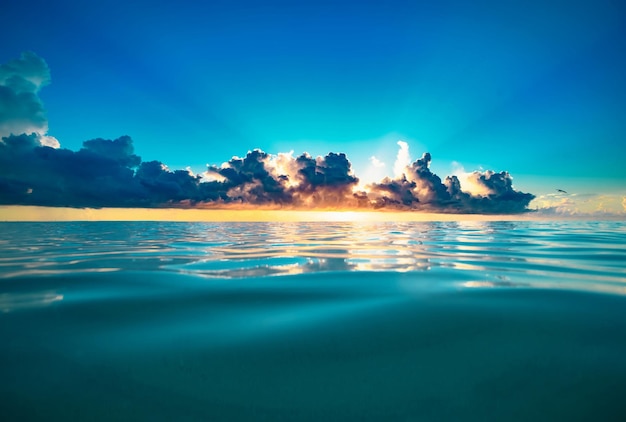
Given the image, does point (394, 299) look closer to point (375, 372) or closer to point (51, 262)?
point (375, 372)

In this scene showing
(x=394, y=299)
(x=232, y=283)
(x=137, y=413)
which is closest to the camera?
(x=137, y=413)

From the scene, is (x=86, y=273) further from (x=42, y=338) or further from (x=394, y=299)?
(x=394, y=299)

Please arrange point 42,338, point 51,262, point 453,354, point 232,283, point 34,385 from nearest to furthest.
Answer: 1. point 34,385
2. point 453,354
3. point 42,338
4. point 232,283
5. point 51,262

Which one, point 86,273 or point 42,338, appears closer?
point 42,338

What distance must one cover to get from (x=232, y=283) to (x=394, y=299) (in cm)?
322

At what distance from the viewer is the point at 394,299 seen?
15.5 feet

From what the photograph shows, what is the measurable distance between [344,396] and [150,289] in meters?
4.71

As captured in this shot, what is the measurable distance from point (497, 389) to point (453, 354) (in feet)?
1.84

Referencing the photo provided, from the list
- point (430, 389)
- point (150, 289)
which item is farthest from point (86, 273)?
point (430, 389)

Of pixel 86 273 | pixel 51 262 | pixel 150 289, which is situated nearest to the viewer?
pixel 150 289

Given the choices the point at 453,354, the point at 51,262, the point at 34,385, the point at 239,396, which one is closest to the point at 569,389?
the point at 453,354

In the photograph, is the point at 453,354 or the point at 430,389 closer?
the point at 430,389

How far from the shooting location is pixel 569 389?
2.26 meters

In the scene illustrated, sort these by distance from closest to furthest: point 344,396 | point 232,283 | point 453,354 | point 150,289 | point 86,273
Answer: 1. point 344,396
2. point 453,354
3. point 150,289
4. point 232,283
5. point 86,273
